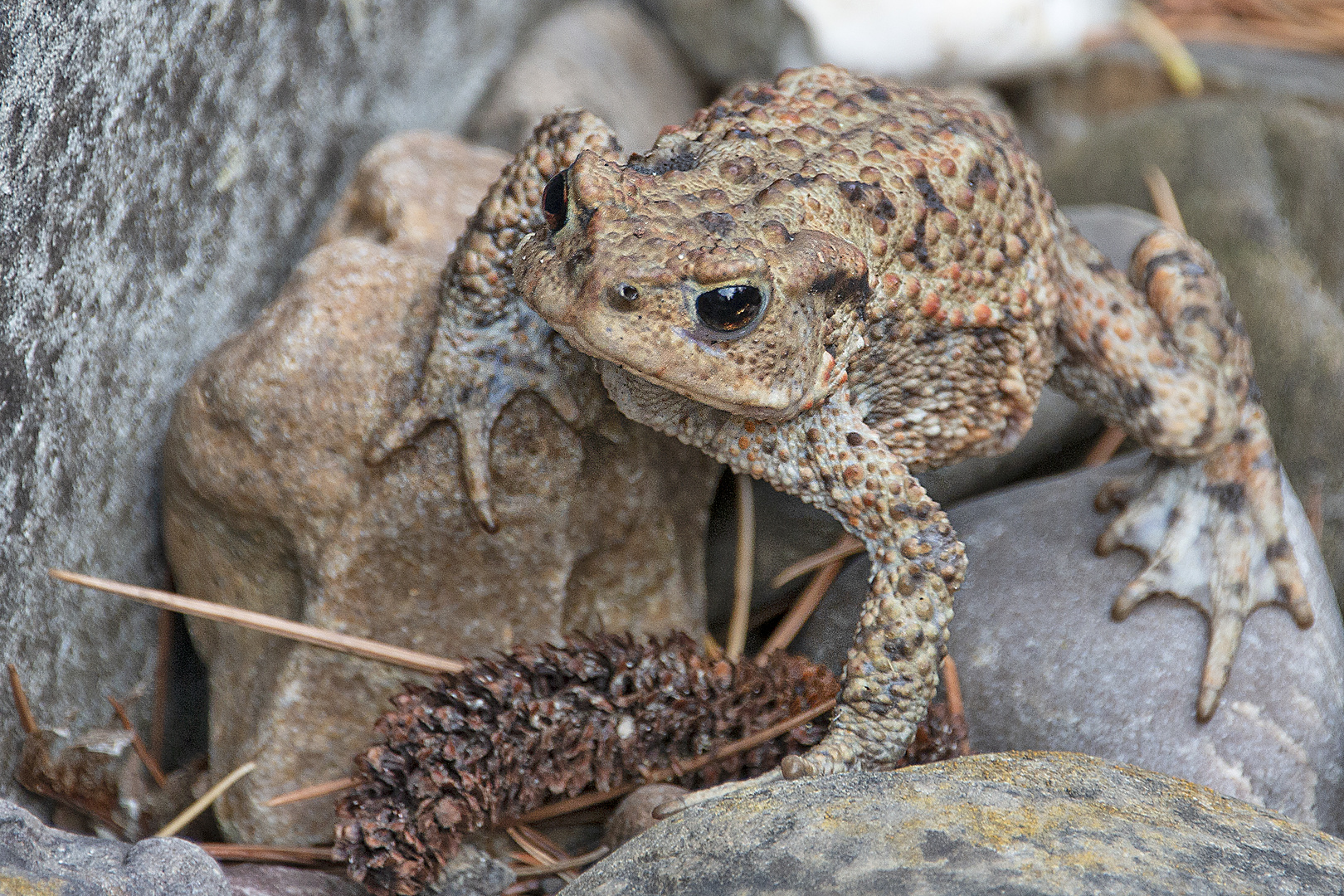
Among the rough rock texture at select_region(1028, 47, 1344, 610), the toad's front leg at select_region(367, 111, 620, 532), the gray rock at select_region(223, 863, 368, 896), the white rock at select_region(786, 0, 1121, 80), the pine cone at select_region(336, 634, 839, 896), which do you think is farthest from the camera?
the white rock at select_region(786, 0, 1121, 80)

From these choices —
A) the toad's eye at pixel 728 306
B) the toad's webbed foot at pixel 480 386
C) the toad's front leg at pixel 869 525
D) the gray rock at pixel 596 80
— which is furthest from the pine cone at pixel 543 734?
the gray rock at pixel 596 80

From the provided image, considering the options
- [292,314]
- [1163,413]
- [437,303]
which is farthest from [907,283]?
[292,314]

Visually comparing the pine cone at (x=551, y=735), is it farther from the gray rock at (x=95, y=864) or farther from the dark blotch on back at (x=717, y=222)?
the dark blotch on back at (x=717, y=222)

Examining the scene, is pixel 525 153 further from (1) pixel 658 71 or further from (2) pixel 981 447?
(1) pixel 658 71

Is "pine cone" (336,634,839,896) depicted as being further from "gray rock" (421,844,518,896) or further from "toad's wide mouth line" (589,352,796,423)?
"toad's wide mouth line" (589,352,796,423)

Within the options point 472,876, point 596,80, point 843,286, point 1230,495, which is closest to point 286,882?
point 472,876

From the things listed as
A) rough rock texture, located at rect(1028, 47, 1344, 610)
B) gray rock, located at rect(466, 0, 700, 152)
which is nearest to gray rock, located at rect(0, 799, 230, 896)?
gray rock, located at rect(466, 0, 700, 152)
